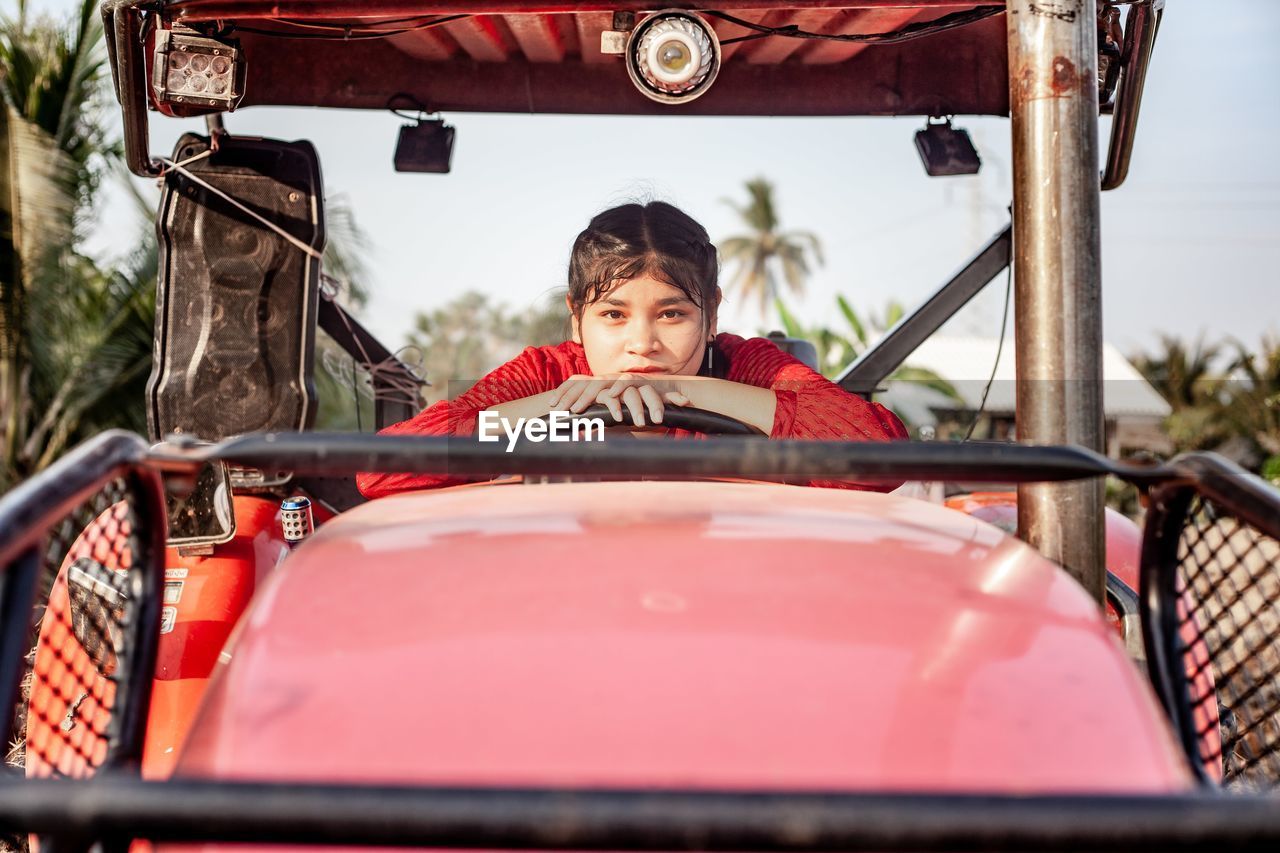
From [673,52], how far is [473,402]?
825mm

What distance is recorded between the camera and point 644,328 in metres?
2.40

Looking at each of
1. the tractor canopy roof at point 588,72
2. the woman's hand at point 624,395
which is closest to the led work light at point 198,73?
the tractor canopy roof at point 588,72

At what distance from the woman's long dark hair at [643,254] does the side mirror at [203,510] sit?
833mm

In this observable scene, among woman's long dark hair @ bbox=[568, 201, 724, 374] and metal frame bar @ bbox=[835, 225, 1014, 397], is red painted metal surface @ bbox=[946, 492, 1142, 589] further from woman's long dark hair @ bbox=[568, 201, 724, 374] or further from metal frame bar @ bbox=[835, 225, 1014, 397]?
woman's long dark hair @ bbox=[568, 201, 724, 374]

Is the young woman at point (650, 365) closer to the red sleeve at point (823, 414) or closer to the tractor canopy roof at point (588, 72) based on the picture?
the red sleeve at point (823, 414)

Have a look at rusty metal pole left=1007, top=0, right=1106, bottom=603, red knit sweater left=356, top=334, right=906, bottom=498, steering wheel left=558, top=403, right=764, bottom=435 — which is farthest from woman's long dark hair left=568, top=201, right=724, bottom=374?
rusty metal pole left=1007, top=0, right=1106, bottom=603

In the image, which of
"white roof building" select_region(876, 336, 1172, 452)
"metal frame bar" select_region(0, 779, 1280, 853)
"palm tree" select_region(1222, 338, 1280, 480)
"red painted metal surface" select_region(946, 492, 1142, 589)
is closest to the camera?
"metal frame bar" select_region(0, 779, 1280, 853)

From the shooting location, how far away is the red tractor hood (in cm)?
99

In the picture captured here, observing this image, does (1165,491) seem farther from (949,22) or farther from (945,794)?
(949,22)

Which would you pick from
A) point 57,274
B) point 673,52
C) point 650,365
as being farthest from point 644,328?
point 57,274

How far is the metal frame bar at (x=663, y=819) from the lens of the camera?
0.79m

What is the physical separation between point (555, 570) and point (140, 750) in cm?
55

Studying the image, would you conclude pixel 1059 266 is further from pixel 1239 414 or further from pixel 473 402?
Answer: pixel 1239 414

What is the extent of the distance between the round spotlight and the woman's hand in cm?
62
